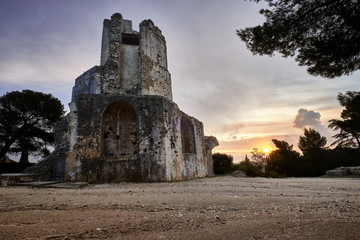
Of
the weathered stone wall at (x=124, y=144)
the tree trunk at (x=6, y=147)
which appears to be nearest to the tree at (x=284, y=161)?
the weathered stone wall at (x=124, y=144)

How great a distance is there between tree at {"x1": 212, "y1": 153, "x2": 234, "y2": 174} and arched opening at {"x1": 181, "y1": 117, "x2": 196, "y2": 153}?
20.9 feet

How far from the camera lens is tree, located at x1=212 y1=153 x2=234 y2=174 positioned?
1652 cm

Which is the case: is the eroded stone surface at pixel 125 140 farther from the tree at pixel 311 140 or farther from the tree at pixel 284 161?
the tree at pixel 311 140

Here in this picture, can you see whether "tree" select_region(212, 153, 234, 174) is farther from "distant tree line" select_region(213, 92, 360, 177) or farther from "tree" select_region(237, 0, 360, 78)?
"tree" select_region(237, 0, 360, 78)

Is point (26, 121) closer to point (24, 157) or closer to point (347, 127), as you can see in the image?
point (24, 157)

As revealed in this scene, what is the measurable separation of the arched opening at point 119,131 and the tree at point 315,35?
6077mm

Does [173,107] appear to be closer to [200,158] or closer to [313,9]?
[200,158]

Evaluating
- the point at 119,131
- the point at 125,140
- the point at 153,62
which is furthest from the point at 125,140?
the point at 153,62

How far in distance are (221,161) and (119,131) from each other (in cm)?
1148

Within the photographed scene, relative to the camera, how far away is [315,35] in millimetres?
3855

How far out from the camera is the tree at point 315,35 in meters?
3.52

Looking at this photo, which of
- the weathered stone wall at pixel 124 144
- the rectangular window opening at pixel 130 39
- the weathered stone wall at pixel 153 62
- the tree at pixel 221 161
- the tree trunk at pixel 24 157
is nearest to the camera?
the weathered stone wall at pixel 124 144

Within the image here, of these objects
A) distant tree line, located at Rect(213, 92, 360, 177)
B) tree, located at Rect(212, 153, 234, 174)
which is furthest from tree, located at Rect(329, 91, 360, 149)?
tree, located at Rect(212, 153, 234, 174)

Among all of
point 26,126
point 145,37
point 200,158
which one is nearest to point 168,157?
point 200,158
